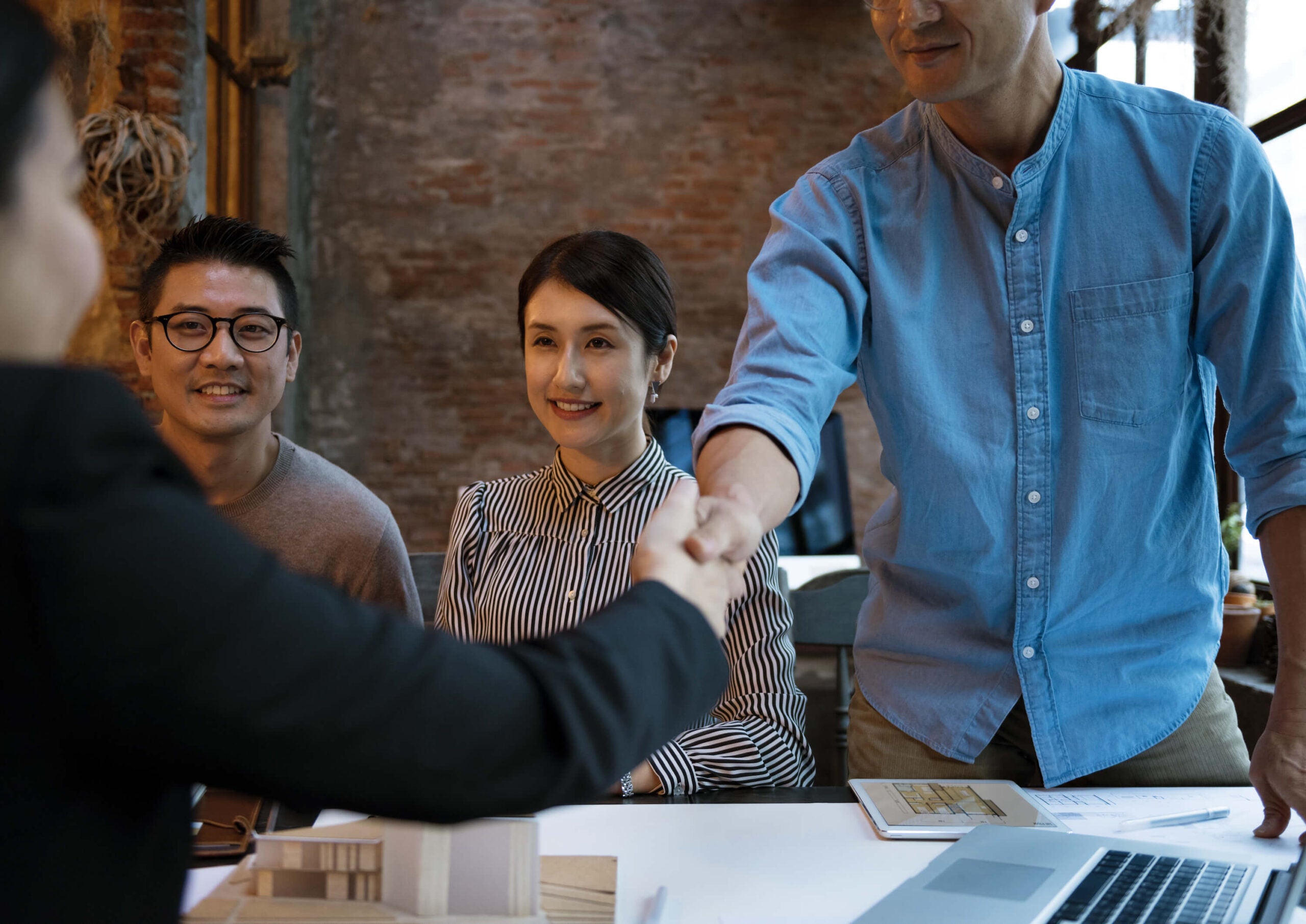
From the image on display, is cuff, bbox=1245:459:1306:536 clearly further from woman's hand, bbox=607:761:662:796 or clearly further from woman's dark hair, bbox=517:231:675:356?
woman's dark hair, bbox=517:231:675:356

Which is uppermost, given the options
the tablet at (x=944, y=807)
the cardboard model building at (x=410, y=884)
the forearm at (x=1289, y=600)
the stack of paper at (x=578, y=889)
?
the forearm at (x=1289, y=600)

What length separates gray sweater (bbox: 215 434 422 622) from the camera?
5.97ft

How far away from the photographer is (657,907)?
888mm

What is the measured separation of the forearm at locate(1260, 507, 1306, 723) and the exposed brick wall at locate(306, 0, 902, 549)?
4433 millimetres

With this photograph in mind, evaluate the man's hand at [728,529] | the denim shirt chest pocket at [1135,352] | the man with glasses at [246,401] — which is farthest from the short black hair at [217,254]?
the denim shirt chest pocket at [1135,352]

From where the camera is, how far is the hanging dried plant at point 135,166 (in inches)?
127

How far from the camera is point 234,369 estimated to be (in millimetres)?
1800

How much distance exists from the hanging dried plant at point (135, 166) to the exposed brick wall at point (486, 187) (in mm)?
2097

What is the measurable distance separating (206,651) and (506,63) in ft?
18.2

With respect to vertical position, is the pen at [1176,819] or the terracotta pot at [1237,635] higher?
the pen at [1176,819]

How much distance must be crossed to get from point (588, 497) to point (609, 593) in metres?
0.18

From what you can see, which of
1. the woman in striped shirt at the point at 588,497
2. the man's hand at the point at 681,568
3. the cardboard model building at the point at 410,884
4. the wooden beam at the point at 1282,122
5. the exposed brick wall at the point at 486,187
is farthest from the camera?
the exposed brick wall at the point at 486,187

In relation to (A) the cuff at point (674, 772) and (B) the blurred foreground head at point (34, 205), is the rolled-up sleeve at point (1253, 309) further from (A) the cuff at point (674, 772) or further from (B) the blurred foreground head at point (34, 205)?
(B) the blurred foreground head at point (34, 205)

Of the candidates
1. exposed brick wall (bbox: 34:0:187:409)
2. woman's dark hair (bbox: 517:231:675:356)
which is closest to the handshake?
woman's dark hair (bbox: 517:231:675:356)
